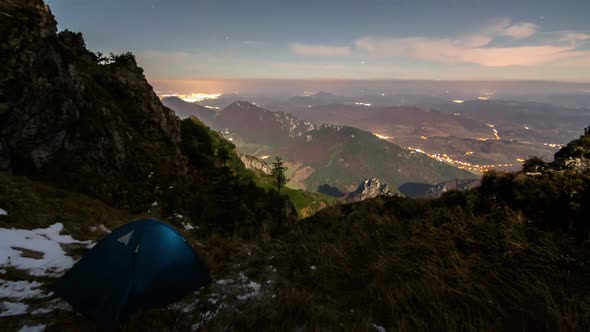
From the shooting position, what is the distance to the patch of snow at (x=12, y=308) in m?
4.15

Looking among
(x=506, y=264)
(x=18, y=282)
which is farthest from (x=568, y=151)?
(x=18, y=282)

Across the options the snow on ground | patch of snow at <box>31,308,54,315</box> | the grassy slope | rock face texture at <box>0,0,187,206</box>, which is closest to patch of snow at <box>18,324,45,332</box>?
patch of snow at <box>31,308,54,315</box>

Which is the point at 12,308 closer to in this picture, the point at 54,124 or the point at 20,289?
the point at 20,289

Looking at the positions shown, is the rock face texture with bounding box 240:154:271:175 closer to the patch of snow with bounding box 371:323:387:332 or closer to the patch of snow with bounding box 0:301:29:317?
the patch of snow with bounding box 0:301:29:317

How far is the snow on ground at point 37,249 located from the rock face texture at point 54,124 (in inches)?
345

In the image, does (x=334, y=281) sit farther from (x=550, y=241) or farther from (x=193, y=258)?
(x=550, y=241)

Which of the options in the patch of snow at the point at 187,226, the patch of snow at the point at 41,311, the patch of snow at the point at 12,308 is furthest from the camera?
the patch of snow at the point at 187,226

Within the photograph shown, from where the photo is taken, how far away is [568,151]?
28.2ft

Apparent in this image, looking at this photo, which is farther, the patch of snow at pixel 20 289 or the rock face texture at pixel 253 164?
the rock face texture at pixel 253 164

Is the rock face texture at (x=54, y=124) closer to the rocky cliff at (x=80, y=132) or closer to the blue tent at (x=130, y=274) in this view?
the rocky cliff at (x=80, y=132)

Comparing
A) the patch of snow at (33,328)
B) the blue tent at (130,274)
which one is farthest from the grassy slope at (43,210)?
the patch of snow at (33,328)

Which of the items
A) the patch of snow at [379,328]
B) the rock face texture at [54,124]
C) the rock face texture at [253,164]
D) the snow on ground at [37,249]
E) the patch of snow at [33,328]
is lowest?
the rock face texture at [253,164]

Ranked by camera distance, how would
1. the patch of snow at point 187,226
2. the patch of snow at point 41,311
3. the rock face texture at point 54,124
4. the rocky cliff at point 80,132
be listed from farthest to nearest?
the patch of snow at point 187,226 → the rocky cliff at point 80,132 → the rock face texture at point 54,124 → the patch of snow at point 41,311

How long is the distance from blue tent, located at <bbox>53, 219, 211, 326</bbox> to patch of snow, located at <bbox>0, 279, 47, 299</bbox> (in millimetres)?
348
